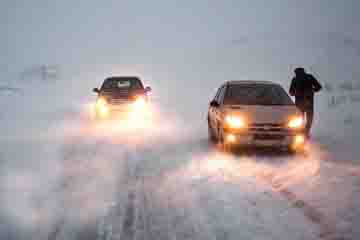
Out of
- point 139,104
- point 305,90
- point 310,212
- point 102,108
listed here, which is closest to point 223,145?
point 305,90

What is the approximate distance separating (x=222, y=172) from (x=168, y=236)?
2.87m

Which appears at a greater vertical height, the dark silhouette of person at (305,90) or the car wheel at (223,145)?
the dark silhouette of person at (305,90)

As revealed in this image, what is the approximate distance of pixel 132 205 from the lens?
4.78 meters

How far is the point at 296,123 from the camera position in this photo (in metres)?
7.79

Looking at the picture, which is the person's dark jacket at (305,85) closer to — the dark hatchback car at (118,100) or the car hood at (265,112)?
the car hood at (265,112)

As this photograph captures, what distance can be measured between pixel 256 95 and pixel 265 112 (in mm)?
1081

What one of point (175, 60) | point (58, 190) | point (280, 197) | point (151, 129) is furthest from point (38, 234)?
point (175, 60)

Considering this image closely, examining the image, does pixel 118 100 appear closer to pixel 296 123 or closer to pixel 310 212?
pixel 296 123

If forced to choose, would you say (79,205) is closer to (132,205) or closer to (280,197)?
(132,205)

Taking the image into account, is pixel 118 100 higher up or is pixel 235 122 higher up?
pixel 235 122

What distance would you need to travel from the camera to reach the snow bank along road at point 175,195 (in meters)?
3.96

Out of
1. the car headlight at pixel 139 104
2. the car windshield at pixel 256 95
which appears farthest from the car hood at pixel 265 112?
the car headlight at pixel 139 104

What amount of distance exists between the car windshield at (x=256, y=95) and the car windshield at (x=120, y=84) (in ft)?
23.3

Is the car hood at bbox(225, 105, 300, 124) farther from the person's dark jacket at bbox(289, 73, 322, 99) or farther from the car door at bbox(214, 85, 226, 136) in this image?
the person's dark jacket at bbox(289, 73, 322, 99)
